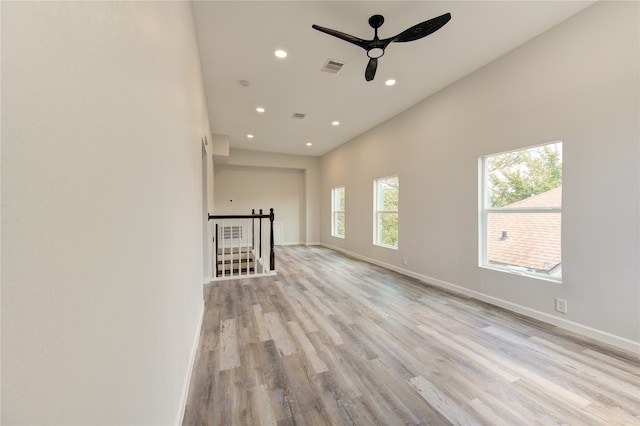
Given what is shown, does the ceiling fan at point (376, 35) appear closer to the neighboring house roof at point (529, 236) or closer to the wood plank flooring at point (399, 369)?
the neighboring house roof at point (529, 236)

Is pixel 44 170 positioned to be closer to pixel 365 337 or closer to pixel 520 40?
pixel 365 337

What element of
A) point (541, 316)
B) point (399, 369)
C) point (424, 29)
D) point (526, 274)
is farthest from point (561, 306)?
point (424, 29)

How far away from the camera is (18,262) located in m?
0.32


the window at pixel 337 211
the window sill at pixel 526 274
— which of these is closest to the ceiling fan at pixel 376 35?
the window sill at pixel 526 274

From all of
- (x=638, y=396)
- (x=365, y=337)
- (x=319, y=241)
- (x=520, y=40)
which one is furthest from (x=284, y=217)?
(x=638, y=396)

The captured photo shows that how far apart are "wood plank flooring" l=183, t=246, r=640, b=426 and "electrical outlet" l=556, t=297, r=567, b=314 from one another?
22 centimetres

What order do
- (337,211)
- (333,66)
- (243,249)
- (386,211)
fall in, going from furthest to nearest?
(337,211)
(243,249)
(386,211)
(333,66)

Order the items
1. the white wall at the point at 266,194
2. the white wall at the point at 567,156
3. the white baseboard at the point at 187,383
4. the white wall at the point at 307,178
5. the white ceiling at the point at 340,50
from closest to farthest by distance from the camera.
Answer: the white baseboard at the point at 187,383 < the white wall at the point at 567,156 < the white ceiling at the point at 340,50 < the white wall at the point at 266,194 < the white wall at the point at 307,178

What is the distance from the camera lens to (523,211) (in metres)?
2.77

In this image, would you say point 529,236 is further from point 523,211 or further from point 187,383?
point 187,383

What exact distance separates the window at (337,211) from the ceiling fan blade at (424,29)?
4.72m

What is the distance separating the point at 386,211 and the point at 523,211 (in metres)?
2.49

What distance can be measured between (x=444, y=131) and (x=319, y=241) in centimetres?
531

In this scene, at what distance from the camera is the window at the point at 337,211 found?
7.02 meters
